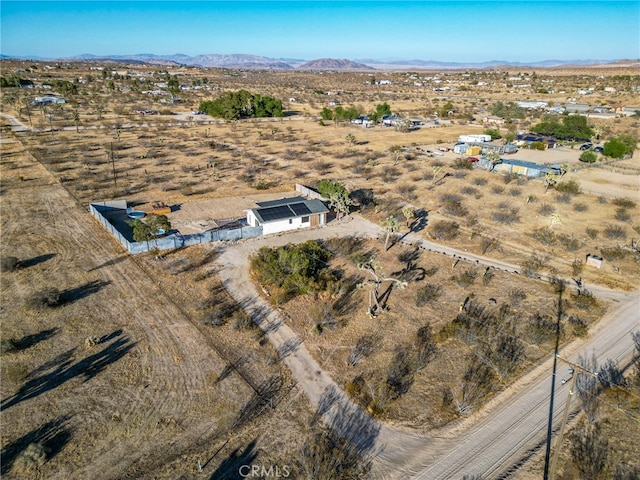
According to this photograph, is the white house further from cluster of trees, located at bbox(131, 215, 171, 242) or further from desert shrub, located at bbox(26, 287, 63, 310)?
desert shrub, located at bbox(26, 287, 63, 310)

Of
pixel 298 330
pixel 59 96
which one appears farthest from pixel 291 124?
pixel 298 330

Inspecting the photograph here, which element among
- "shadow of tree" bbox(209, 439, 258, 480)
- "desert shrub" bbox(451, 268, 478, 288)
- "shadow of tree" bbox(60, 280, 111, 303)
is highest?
"shadow of tree" bbox(60, 280, 111, 303)

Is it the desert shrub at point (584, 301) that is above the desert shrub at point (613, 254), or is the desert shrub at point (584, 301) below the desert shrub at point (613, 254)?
below

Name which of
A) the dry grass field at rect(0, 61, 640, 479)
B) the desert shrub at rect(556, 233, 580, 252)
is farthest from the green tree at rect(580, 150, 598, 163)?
the desert shrub at rect(556, 233, 580, 252)

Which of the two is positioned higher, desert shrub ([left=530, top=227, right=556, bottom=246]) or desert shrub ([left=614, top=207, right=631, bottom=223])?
desert shrub ([left=614, top=207, right=631, bottom=223])

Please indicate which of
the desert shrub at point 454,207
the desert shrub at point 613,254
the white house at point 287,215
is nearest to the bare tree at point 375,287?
the white house at point 287,215

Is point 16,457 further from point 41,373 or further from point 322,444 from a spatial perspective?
point 322,444

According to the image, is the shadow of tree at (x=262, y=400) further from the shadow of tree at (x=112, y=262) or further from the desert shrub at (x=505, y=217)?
the desert shrub at (x=505, y=217)
